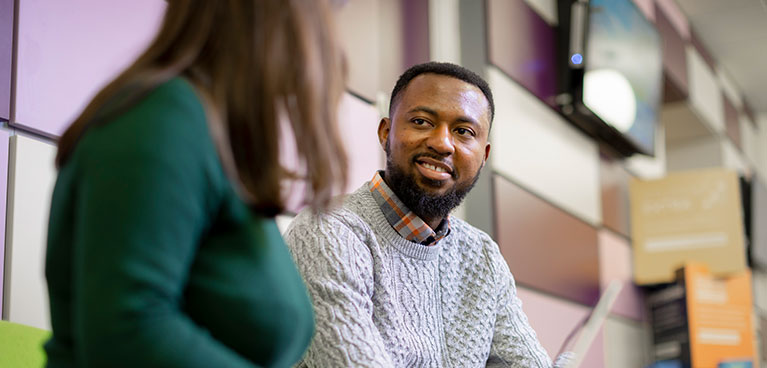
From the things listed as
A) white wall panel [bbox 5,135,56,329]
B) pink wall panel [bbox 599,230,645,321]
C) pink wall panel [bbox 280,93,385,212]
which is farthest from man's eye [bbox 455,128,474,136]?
pink wall panel [bbox 599,230,645,321]

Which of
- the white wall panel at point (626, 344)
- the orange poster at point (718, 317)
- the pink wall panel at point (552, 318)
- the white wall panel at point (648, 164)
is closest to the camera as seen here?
the pink wall panel at point (552, 318)

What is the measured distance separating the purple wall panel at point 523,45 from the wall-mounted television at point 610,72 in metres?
0.07

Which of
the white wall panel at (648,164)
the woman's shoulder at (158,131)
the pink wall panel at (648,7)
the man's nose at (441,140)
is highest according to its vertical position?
the pink wall panel at (648,7)

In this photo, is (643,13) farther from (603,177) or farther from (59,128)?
(59,128)

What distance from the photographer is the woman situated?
2.12 feet

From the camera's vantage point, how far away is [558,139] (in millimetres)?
3572

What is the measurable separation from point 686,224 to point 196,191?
4.08 meters

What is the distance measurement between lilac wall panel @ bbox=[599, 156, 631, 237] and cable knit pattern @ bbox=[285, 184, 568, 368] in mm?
2274

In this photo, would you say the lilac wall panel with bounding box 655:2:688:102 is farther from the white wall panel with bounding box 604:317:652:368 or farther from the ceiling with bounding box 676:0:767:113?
the white wall panel with bounding box 604:317:652:368

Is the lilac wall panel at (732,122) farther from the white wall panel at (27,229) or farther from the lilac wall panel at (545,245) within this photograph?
the white wall panel at (27,229)

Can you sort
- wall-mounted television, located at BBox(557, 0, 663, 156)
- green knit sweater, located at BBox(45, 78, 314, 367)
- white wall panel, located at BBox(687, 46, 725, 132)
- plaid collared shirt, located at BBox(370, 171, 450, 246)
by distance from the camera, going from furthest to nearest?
white wall panel, located at BBox(687, 46, 725, 132)
wall-mounted television, located at BBox(557, 0, 663, 156)
plaid collared shirt, located at BBox(370, 171, 450, 246)
green knit sweater, located at BBox(45, 78, 314, 367)

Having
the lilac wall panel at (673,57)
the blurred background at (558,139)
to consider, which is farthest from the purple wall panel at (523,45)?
the lilac wall panel at (673,57)

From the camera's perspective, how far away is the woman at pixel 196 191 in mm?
646

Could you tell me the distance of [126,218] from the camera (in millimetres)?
640
